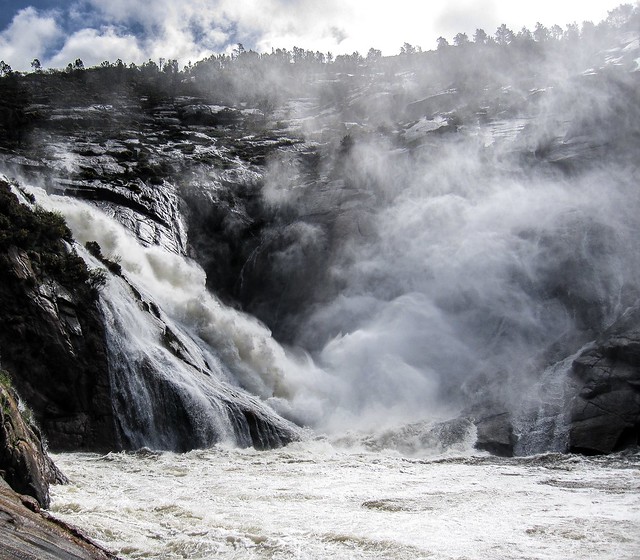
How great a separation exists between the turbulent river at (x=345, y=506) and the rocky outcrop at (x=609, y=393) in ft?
7.23

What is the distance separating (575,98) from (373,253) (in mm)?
31918

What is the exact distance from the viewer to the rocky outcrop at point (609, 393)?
26.7m

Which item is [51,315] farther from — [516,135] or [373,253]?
[516,135]

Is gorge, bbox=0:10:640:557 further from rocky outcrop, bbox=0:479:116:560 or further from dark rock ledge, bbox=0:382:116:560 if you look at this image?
rocky outcrop, bbox=0:479:116:560

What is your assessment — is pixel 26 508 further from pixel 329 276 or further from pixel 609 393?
pixel 329 276

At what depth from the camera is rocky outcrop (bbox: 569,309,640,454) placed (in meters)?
26.7

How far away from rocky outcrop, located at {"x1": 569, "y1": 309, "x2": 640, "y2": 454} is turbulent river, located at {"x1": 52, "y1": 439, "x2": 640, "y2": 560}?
2.20 m

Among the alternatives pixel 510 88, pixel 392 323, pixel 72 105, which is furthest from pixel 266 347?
pixel 510 88

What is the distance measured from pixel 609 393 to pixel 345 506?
706 inches

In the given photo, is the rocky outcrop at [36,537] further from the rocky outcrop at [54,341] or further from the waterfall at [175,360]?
the waterfall at [175,360]

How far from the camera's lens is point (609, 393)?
28734 mm

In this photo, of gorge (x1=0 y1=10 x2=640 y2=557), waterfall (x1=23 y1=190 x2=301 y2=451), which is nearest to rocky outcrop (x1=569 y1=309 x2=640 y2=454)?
gorge (x1=0 y1=10 x2=640 y2=557)

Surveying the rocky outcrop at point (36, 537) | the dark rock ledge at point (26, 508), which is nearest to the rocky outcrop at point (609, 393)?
the dark rock ledge at point (26, 508)

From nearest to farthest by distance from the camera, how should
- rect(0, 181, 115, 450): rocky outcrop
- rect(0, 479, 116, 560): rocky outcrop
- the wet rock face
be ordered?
rect(0, 479, 116, 560): rocky outcrop → the wet rock face → rect(0, 181, 115, 450): rocky outcrop
